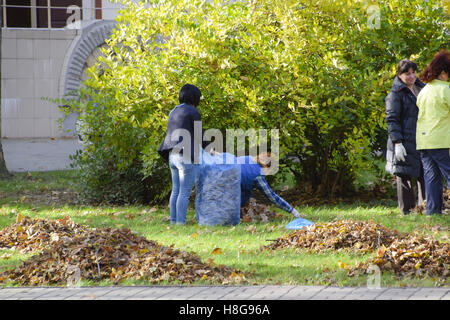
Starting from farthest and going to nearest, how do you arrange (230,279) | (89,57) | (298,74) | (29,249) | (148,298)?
(89,57) → (298,74) → (29,249) → (230,279) → (148,298)

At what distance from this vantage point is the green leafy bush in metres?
9.86

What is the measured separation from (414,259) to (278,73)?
4.23 meters

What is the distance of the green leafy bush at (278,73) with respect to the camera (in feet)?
32.3

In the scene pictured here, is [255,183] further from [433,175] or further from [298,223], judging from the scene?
[433,175]

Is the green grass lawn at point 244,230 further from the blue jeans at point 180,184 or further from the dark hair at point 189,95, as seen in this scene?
the dark hair at point 189,95

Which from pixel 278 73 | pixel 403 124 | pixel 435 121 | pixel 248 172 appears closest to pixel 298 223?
pixel 248 172

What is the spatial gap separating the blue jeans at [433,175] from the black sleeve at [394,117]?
36 centimetres

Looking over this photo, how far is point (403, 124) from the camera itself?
9.16 metres

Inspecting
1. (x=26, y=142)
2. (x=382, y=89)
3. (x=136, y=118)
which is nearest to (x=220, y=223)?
(x=136, y=118)

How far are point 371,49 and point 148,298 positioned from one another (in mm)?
6054

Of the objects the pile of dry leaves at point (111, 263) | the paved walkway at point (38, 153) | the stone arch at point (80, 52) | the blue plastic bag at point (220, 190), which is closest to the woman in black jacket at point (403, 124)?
the blue plastic bag at point (220, 190)

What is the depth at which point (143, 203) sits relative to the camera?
437 inches

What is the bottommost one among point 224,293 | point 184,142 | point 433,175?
point 224,293

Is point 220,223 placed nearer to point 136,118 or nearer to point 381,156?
point 136,118
